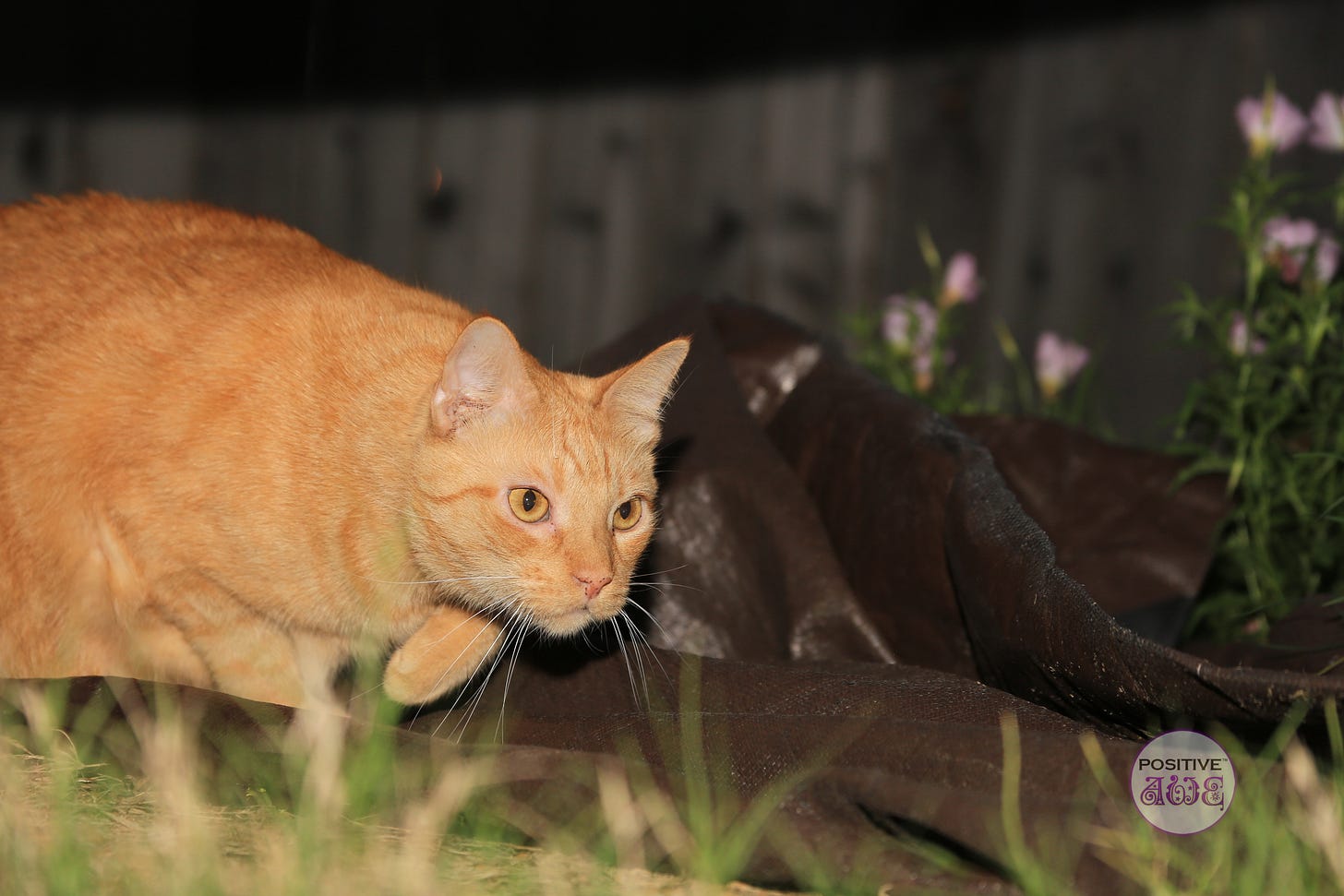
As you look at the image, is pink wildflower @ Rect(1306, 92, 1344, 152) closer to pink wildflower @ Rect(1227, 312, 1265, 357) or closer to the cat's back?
pink wildflower @ Rect(1227, 312, 1265, 357)

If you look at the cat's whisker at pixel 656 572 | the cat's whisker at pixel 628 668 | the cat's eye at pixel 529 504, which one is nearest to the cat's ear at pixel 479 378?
the cat's eye at pixel 529 504

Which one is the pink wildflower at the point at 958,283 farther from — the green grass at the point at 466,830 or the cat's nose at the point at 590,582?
the green grass at the point at 466,830

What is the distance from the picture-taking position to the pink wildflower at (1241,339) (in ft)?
9.96

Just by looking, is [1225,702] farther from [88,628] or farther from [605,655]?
[88,628]

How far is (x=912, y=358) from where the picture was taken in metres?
3.88

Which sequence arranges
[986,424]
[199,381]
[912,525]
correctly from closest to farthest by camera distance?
[199,381] → [912,525] → [986,424]

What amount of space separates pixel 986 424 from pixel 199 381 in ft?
6.39

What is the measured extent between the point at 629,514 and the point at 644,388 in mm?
236

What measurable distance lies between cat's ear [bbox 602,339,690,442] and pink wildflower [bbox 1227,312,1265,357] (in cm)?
159

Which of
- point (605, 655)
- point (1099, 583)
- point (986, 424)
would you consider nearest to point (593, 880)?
point (605, 655)

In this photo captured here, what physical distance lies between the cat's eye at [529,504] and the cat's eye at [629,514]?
205 millimetres

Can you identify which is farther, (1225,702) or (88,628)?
(88,628)

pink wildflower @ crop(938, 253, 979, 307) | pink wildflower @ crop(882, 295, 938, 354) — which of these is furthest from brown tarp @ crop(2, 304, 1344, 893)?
pink wildflower @ crop(938, 253, 979, 307)

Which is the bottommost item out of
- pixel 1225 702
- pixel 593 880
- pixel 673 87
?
pixel 593 880
